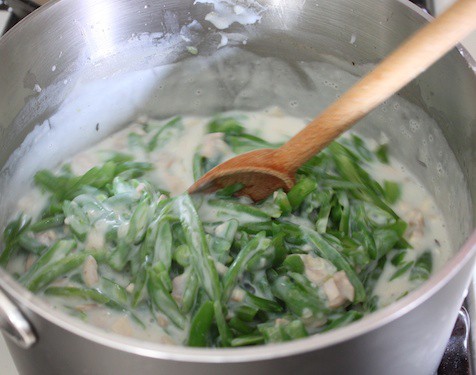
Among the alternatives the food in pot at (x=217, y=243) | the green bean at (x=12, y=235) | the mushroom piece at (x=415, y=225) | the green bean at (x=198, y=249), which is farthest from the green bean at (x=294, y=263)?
the green bean at (x=12, y=235)

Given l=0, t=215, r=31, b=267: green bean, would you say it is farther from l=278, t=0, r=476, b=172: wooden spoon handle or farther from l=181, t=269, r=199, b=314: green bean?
l=278, t=0, r=476, b=172: wooden spoon handle

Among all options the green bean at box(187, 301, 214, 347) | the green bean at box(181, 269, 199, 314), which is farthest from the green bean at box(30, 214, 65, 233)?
the green bean at box(187, 301, 214, 347)

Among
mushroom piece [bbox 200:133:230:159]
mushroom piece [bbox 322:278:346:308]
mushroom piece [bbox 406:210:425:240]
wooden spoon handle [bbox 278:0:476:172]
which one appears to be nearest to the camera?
wooden spoon handle [bbox 278:0:476:172]

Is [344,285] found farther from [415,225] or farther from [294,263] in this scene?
[415,225]

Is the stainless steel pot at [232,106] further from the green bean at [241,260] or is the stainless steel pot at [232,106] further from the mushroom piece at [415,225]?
the green bean at [241,260]

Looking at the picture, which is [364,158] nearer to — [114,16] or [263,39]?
[263,39]

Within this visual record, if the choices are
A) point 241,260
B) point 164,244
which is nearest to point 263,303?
point 241,260
